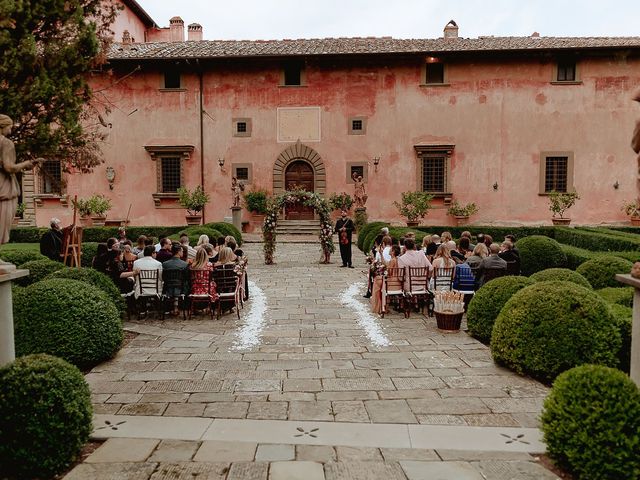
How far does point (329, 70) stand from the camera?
25.5 metres

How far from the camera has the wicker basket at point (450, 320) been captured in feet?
28.5

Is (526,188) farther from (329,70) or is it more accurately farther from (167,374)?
(167,374)

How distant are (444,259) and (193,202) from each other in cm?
1652

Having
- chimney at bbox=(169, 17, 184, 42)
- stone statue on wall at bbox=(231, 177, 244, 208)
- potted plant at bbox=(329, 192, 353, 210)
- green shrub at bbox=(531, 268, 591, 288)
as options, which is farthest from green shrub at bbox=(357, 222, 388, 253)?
chimney at bbox=(169, 17, 184, 42)

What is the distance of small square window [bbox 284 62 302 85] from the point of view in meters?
25.5

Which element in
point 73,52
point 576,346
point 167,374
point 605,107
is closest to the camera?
point 576,346

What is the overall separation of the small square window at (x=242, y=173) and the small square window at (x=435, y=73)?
9183mm

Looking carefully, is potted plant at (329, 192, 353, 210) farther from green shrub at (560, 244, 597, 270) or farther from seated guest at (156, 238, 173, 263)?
seated guest at (156, 238, 173, 263)

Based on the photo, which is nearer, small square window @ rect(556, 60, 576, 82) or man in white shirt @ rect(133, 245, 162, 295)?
man in white shirt @ rect(133, 245, 162, 295)

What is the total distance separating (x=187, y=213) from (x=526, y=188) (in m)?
15.5

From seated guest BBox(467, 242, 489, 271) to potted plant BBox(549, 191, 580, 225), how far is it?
14.4 metres

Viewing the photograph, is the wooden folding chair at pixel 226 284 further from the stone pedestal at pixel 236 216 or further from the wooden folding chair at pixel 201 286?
the stone pedestal at pixel 236 216

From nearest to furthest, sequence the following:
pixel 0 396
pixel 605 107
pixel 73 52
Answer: pixel 0 396 → pixel 73 52 → pixel 605 107

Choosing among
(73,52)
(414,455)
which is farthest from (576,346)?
(73,52)
